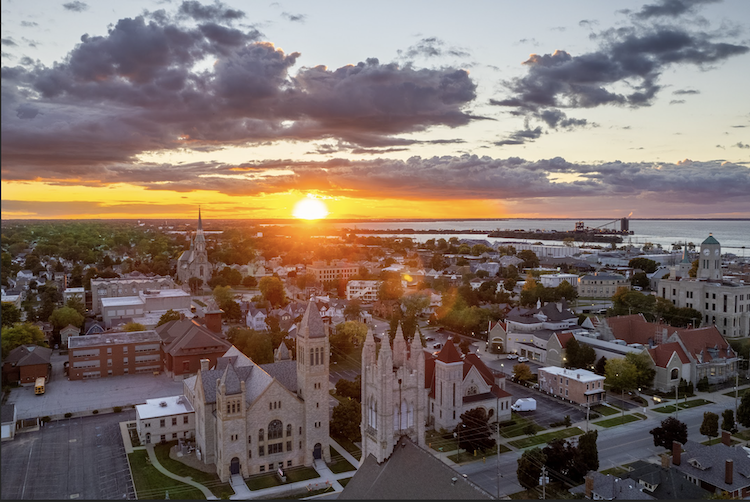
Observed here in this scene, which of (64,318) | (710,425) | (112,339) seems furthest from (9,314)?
(710,425)

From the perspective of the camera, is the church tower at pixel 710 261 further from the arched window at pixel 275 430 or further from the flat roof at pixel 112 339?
the flat roof at pixel 112 339

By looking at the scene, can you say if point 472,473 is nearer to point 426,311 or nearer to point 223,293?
point 426,311

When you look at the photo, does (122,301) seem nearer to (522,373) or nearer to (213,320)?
(213,320)

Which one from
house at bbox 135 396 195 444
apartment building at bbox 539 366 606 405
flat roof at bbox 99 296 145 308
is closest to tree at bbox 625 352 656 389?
apartment building at bbox 539 366 606 405

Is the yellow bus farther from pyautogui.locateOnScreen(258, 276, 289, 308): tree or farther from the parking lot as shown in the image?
pyautogui.locateOnScreen(258, 276, 289, 308): tree

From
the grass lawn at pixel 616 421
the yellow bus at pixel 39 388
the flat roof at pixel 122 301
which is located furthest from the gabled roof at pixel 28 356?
the grass lawn at pixel 616 421

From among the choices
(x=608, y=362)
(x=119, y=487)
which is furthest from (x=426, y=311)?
(x=119, y=487)
